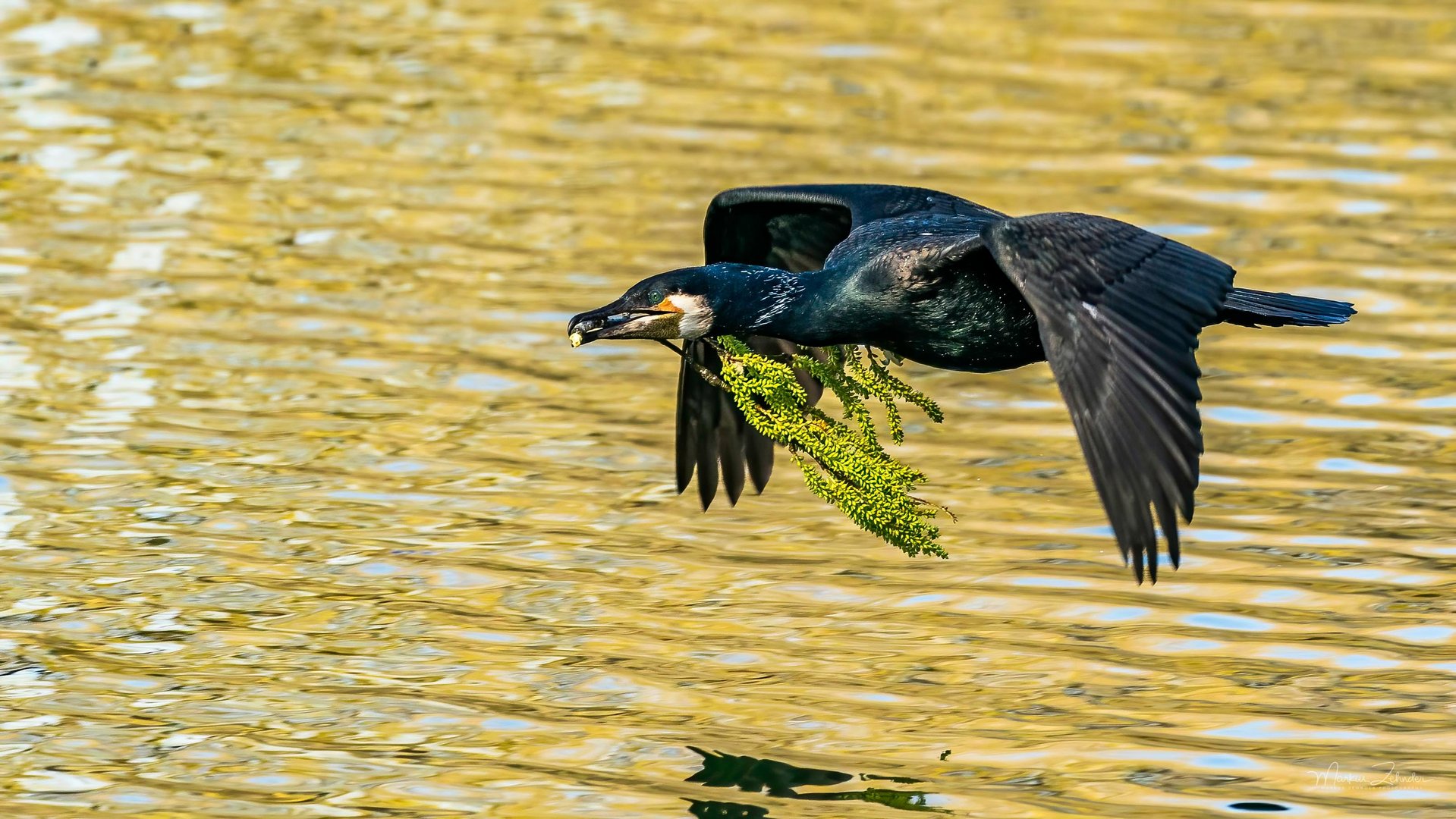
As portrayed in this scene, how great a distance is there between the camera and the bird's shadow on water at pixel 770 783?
662cm

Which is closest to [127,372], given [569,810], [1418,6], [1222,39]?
[569,810]

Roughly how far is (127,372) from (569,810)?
16.0 feet

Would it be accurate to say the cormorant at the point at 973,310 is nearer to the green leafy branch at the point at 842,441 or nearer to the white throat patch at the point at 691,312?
the white throat patch at the point at 691,312

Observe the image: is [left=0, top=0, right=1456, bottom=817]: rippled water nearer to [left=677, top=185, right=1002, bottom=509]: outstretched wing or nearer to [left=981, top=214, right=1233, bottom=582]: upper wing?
[left=677, top=185, right=1002, bottom=509]: outstretched wing

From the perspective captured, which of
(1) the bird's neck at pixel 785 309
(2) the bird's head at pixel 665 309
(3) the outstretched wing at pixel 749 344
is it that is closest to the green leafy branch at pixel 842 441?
(1) the bird's neck at pixel 785 309

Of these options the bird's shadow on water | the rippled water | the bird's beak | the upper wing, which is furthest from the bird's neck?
the bird's shadow on water

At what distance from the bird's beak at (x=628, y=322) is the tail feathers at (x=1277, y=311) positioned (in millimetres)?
1783

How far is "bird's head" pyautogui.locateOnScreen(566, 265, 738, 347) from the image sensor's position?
757 cm

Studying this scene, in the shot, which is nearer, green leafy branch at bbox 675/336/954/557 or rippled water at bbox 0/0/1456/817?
rippled water at bbox 0/0/1456/817

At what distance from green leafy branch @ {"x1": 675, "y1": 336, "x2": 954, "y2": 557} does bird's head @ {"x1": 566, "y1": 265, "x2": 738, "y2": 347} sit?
8.1 inches

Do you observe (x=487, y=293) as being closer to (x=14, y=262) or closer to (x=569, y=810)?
(x=14, y=262)

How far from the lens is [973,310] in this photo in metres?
7.55

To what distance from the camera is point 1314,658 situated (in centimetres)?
766

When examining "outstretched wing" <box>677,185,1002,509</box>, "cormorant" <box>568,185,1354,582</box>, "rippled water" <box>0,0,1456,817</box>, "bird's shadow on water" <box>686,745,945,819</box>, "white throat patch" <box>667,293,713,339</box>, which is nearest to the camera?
"cormorant" <box>568,185,1354,582</box>
